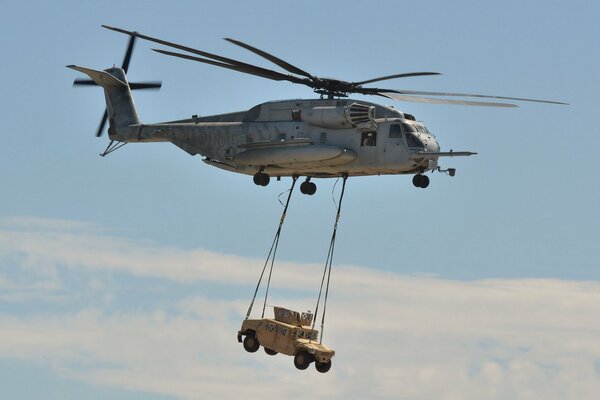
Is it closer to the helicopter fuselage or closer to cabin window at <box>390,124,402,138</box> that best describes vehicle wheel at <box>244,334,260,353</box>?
the helicopter fuselage

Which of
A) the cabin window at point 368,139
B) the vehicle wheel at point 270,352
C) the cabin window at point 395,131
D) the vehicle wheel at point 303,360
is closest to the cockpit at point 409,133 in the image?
the cabin window at point 395,131

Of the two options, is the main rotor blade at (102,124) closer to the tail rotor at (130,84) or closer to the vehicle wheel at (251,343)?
the tail rotor at (130,84)

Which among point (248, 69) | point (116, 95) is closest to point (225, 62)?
point (248, 69)

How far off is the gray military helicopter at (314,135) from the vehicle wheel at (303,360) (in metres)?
6.06

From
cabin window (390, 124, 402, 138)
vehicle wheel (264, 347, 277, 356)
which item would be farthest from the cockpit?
vehicle wheel (264, 347, 277, 356)

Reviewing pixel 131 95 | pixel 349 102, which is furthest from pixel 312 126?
pixel 131 95

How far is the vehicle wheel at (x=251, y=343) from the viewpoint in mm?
49156

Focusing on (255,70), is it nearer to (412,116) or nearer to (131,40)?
(412,116)

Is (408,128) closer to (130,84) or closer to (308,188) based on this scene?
(308,188)

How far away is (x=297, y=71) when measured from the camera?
4875 centimetres

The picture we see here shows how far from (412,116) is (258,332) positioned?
9.04 meters

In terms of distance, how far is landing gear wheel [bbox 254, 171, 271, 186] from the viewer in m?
49.7

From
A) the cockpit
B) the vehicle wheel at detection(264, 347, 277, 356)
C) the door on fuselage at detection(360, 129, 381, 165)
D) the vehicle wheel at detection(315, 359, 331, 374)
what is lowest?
the vehicle wheel at detection(315, 359, 331, 374)

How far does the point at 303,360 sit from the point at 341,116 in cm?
823
